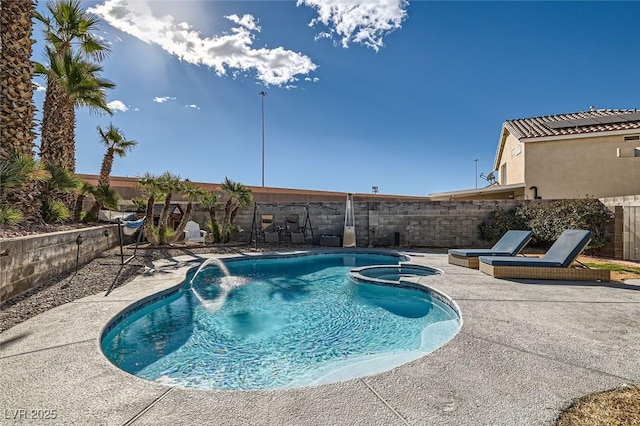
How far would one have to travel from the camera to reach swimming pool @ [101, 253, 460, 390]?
3666mm

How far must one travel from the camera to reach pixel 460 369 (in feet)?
9.27

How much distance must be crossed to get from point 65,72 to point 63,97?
95cm

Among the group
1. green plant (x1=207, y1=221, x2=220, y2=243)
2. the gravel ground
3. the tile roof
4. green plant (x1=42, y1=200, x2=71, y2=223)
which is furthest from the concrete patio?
the tile roof

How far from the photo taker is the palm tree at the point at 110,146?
492 inches

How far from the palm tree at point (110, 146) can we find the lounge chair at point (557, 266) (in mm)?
14216

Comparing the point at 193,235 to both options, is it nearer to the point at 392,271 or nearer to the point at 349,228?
the point at 349,228

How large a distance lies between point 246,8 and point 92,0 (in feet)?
15.3

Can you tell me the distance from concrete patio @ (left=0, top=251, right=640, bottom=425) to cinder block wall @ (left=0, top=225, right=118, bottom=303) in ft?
4.18

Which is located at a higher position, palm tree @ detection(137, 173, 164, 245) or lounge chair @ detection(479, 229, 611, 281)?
palm tree @ detection(137, 173, 164, 245)

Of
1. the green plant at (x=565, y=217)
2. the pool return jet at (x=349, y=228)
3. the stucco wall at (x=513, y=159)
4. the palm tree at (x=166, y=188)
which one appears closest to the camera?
the green plant at (x=565, y=217)

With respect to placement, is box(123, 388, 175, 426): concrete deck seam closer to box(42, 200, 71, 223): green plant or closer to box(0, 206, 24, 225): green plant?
box(0, 206, 24, 225): green plant

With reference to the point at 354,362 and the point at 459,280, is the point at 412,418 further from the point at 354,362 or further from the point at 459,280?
the point at 459,280

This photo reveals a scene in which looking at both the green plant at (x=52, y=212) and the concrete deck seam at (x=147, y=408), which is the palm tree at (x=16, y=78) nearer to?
the green plant at (x=52, y=212)

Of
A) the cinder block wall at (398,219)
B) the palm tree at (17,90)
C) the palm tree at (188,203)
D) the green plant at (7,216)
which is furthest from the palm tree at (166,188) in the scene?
the green plant at (7,216)
